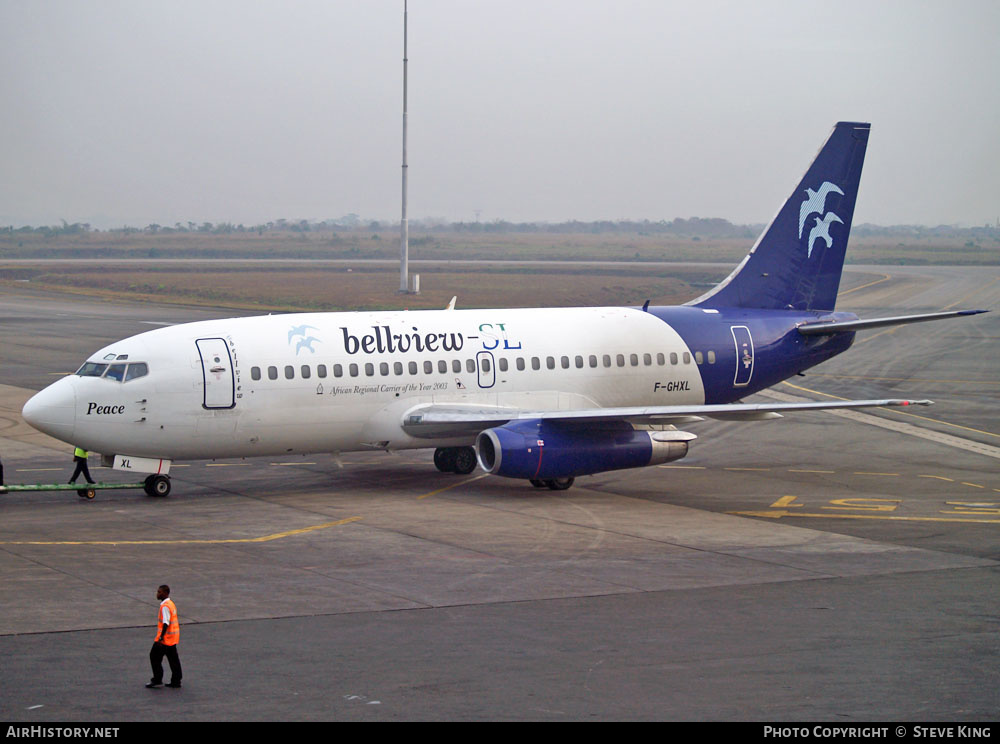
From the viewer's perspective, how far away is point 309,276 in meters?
134

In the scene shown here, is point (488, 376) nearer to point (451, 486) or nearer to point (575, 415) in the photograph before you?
point (451, 486)

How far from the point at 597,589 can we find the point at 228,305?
3049 inches

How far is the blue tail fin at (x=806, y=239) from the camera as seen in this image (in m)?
41.1

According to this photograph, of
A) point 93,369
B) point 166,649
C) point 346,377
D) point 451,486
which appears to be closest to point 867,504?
point 451,486

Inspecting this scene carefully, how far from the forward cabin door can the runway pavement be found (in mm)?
2701

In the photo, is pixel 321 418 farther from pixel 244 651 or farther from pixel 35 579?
pixel 244 651

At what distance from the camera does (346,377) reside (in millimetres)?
33969

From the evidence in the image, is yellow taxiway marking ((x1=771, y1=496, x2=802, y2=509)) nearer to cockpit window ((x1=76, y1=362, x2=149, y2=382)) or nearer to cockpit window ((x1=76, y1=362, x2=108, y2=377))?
cockpit window ((x1=76, y1=362, x2=149, y2=382))

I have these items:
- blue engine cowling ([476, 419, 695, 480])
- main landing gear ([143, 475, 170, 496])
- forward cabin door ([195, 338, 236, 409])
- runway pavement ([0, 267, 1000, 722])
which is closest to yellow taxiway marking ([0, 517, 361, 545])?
runway pavement ([0, 267, 1000, 722])

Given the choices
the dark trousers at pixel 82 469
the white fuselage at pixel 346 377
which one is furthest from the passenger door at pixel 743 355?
the dark trousers at pixel 82 469

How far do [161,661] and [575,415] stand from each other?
17.0 meters

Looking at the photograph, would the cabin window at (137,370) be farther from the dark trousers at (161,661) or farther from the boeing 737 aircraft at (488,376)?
the dark trousers at (161,661)

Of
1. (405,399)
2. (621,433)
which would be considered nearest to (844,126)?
(621,433)

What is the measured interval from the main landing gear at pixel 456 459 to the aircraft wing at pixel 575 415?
6.63 feet
